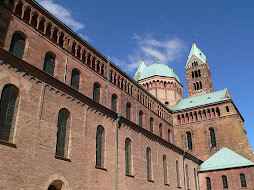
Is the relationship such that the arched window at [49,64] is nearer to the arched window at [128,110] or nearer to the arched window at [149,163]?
the arched window at [128,110]

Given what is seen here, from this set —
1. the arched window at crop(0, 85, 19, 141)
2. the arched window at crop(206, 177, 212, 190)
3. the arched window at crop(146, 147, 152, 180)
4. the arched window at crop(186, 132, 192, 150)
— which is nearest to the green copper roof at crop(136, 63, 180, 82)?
the arched window at crop(186, 132, 192, 150)

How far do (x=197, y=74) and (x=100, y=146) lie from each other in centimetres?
3965

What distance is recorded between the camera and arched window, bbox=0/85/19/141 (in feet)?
41.4

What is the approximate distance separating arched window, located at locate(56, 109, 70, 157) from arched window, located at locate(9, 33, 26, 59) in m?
4.25

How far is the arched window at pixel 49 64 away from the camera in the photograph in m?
18.0

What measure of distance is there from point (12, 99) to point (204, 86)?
4370 cm

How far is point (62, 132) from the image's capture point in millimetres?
15836

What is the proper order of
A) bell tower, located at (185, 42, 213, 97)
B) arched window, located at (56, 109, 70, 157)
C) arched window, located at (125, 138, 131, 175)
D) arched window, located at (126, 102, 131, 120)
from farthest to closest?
bell tower, located at (185, 42, 213, 97), arched window, located at (126, 102, 131, 120), arched window, located at (125, 138, 131, 175), arched window, located at (56, 109, 70, 157)

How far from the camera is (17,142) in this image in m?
12.6

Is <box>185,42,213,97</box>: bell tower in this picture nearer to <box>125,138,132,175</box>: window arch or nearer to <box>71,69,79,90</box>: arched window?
→ <box>125,138,132,175</box>: window arch

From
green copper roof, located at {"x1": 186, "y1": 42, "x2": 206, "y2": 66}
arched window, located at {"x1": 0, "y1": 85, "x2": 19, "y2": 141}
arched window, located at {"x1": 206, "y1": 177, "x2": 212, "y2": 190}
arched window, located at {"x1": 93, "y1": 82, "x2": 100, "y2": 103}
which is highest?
green copper roof, located at {"x1": 186, "y1": 42, "x2": 206, "y2": 66}

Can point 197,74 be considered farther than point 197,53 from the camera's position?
No

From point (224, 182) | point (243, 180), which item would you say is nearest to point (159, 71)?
point (224, 182)

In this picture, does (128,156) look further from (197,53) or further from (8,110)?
(197,53)
